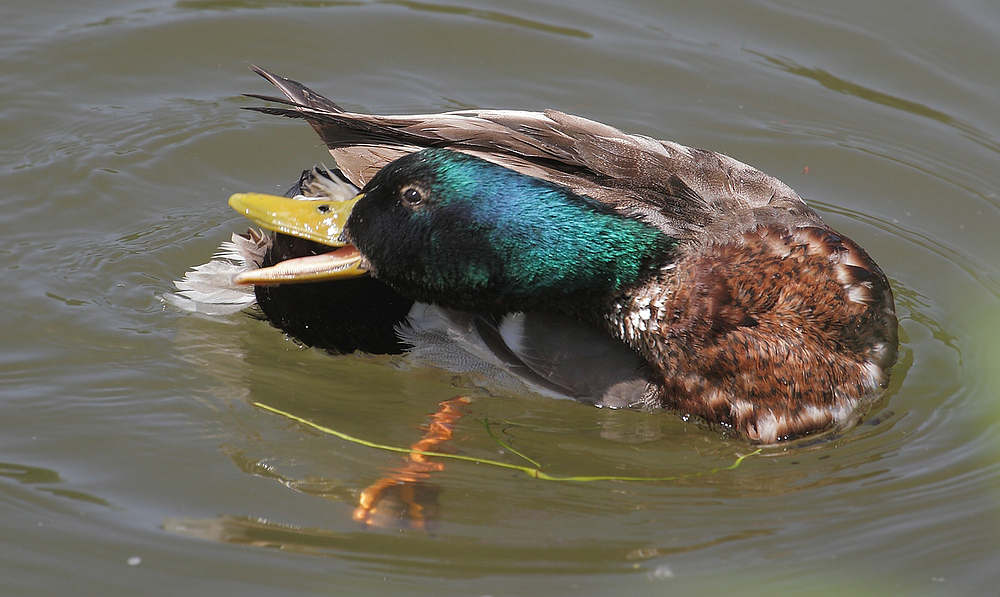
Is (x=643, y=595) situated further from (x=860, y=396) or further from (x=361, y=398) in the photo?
(x=361, y=398)

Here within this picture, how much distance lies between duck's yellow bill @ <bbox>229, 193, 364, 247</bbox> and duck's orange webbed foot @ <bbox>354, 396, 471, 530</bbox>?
0.81 m

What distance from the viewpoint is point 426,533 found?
3559 millimetres

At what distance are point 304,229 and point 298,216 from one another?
54mm

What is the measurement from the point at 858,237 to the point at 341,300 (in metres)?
2.55

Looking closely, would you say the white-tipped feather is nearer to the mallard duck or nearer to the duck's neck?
the mallard duck

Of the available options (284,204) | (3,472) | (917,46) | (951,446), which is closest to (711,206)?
(951,446)

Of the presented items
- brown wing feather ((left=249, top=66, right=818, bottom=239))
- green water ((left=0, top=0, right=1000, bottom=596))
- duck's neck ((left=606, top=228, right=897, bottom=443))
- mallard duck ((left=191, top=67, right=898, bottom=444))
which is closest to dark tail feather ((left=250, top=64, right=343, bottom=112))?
brown wing feather ((left=249, top=66, right=818, bottom=239))

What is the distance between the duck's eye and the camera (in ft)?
11.7

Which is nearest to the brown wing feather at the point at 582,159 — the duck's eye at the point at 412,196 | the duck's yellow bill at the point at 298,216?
the duck's yellow bill at the point at 298,216

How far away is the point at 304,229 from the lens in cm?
369

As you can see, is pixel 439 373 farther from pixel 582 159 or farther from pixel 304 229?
pixel 582 159

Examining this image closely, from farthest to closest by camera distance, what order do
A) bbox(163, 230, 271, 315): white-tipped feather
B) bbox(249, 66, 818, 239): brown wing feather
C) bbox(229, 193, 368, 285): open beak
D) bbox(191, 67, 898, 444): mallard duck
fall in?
bbox(163, 230, 271, 315): white-tipped feather
bbox(249, 66, 818, 239): brown wing feather
bbox(229, 193, 368, 285): open beak
bbox(191, 67, 898, 444): mallard duck

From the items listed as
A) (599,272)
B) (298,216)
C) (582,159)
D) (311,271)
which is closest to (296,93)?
(298,216)

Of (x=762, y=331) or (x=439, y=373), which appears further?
(x=439, y=373)
